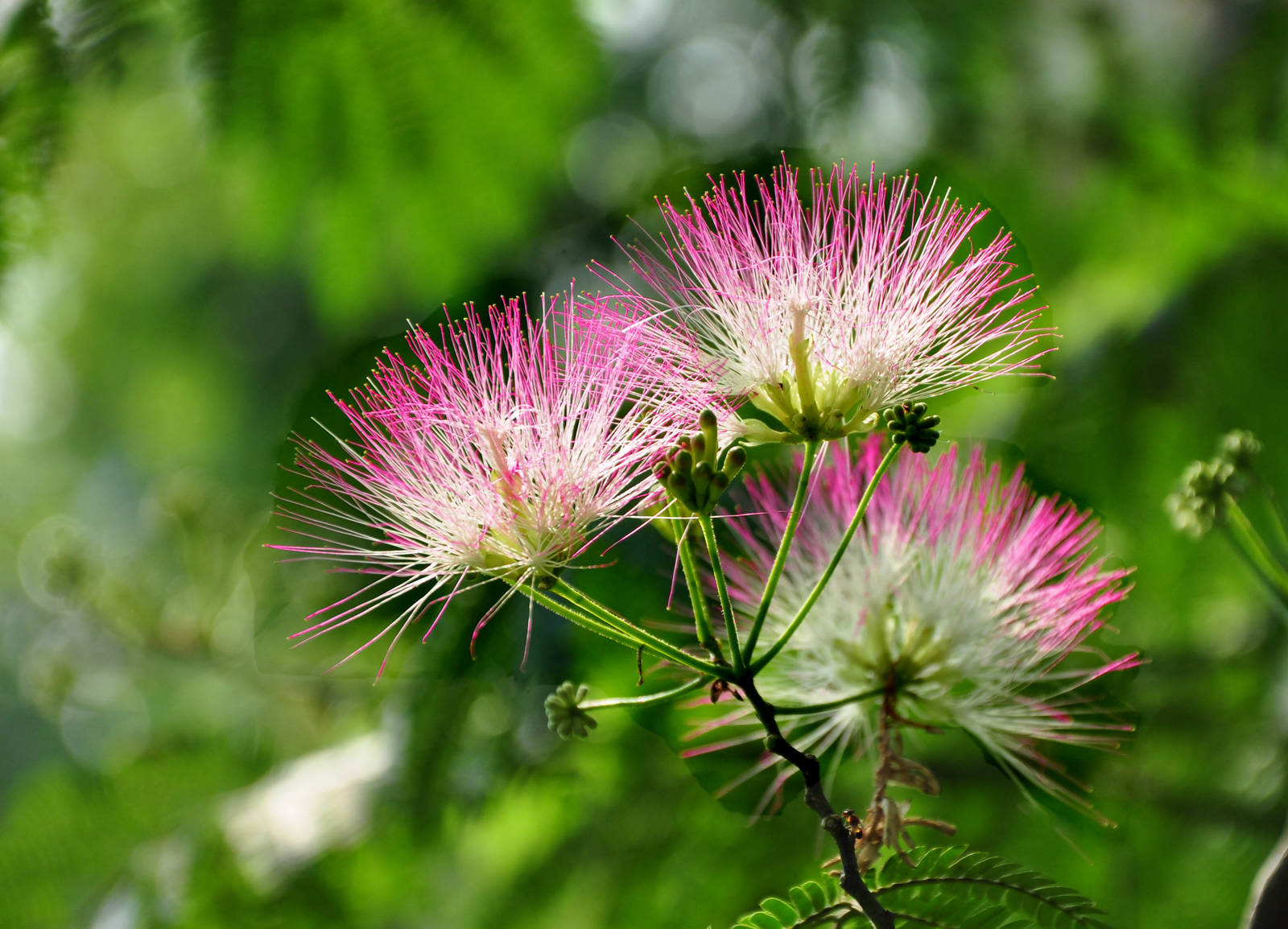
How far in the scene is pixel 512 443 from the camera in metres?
1.04

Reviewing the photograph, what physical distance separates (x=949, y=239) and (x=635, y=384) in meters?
0.35

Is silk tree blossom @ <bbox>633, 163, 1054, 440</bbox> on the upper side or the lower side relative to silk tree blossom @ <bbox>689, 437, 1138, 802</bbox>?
upper

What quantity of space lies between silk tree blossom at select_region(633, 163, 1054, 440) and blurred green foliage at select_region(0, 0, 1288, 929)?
25 cm

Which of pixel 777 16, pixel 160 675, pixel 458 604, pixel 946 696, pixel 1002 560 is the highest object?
pixel 777 16

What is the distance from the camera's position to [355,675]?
177 cm

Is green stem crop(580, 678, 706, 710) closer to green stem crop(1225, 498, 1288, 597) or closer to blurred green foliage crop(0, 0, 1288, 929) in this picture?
blurred green foliage crop(0, 0, 1288, 929)

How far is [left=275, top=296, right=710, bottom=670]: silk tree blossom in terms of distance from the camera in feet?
3.30

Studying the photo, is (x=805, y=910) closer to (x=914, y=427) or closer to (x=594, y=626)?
(x=594, y=626)

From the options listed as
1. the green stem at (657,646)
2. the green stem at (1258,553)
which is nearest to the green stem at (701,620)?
the green stem at (657,646)

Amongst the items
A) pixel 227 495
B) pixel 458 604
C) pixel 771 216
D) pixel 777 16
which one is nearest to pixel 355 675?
pixel 458 604

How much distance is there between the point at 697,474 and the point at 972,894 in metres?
0.46

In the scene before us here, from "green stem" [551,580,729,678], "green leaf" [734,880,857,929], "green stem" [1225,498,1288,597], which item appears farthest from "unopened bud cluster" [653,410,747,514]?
"green stem" [1225,498,1288,597]

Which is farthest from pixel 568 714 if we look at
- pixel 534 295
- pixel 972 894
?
pixel 534 295

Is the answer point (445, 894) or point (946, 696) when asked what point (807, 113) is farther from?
point (445, 894)
